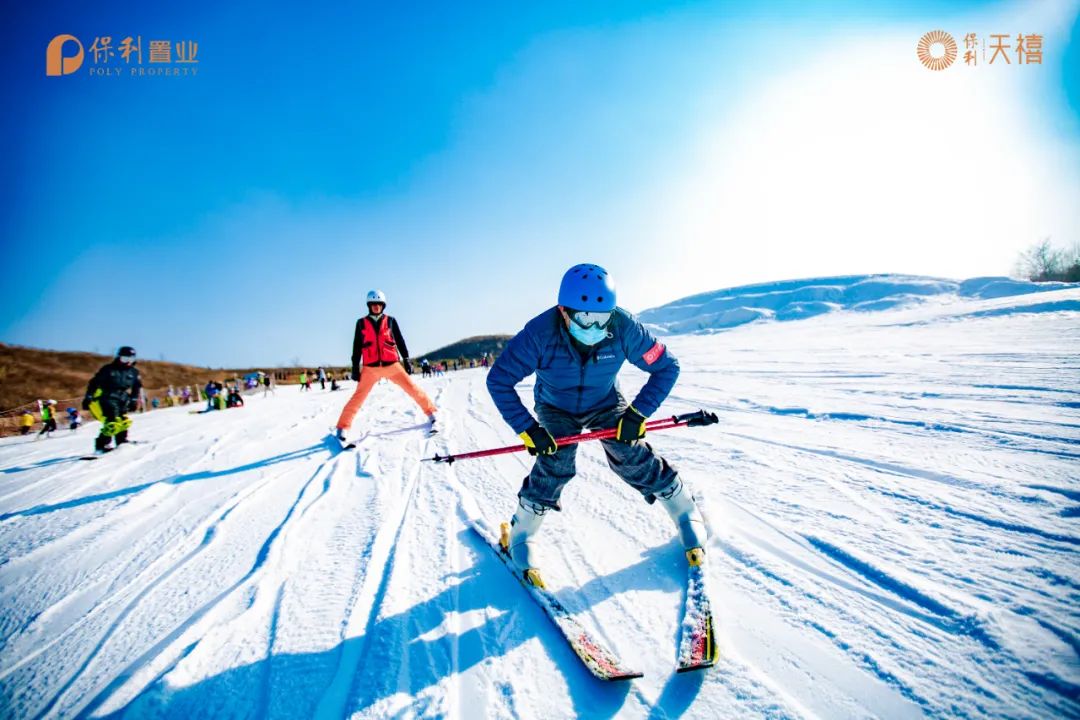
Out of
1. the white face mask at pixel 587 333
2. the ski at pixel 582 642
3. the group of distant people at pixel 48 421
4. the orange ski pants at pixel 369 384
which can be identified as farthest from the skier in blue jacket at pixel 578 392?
the group of distant people at pixel 48 421

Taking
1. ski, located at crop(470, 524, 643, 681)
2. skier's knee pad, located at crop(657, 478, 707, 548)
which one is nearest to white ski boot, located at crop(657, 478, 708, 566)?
skier's knee pad, located at crop(657, 478, 707, 548)

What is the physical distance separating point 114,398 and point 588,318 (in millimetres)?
9291

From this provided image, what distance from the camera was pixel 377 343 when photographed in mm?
6320

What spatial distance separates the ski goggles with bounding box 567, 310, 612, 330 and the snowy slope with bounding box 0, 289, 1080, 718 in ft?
5.44

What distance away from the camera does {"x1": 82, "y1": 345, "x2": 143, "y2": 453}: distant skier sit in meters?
6.93

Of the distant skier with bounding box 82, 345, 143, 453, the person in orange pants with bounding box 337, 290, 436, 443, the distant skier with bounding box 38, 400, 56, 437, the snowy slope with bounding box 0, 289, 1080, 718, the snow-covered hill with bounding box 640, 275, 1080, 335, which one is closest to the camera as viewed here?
the snowy slope with bounding box 0, 289, 1080, 718

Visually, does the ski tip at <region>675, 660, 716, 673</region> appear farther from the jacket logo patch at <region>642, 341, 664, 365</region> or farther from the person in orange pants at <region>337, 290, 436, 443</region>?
the person in orange pants at <region>337, 290, 436, 443</region>

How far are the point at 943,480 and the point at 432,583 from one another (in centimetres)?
412

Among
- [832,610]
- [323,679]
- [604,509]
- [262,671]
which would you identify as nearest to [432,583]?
[323,679]

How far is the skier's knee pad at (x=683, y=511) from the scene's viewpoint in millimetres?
2627

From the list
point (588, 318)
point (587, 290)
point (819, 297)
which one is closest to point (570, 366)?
point (588, 318)

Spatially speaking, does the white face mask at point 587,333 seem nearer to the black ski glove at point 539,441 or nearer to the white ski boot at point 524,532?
the black ski glove at point 539,441

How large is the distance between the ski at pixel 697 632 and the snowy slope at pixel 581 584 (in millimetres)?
82

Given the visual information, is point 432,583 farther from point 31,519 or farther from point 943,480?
point 31,519
